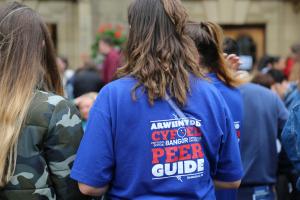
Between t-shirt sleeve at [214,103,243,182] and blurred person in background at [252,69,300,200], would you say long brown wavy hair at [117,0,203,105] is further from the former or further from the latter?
blurred person in background at [252,69,300,200]

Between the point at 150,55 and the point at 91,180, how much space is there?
1.94 feet

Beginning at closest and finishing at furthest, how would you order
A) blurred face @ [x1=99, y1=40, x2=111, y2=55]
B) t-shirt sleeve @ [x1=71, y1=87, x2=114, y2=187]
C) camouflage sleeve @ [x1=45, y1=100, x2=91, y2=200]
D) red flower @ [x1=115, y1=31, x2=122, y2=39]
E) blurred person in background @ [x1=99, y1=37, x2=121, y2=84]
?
1. t-shirt sleeve @ [x1=71, y1=87, x2=114, y2=187]
2. camouflage sleeve @ [x1=45, y1=100, x2=91, y2=200]
3. blurred person in background @ [x1=99, y1=37, x2=121, y2=84]
4. blurred face @ [x1=99, y1=40, x2=111, y2=55]
5. red flower @ [x1=115, y1=31, x2=122, y2=39]

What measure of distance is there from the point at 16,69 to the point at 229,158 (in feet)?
3.51

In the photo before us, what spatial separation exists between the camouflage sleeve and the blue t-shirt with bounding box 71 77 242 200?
13 centimetres

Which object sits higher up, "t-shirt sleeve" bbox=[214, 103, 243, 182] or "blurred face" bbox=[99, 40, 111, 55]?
"t-shirt sleeve" bbox=[214, 103, 243, 182]

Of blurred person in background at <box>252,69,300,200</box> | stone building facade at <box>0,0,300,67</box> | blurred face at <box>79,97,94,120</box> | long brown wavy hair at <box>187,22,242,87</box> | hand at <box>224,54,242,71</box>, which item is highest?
long brown wavy hair at <box>187,22,242,87</box>

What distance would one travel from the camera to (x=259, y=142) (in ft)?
12.9

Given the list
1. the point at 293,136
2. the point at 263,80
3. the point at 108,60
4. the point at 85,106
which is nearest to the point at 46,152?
the point at 293,136

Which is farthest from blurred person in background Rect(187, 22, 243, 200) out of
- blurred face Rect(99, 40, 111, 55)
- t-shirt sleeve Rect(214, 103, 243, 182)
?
blurred face Rect(99, 40, 111, 55)

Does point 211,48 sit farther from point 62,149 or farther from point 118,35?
point 118,35

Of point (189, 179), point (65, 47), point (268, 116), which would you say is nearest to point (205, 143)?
point (189, 179)

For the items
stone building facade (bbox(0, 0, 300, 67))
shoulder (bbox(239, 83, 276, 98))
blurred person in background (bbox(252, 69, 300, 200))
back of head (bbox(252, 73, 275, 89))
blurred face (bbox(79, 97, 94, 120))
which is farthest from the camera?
stone building facade (bbox(0, 0, 300, 67))

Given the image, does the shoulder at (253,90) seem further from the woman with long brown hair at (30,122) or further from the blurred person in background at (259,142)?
the woman with long brown hair at (30,122)

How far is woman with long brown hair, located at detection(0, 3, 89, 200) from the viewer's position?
90.7 inches
